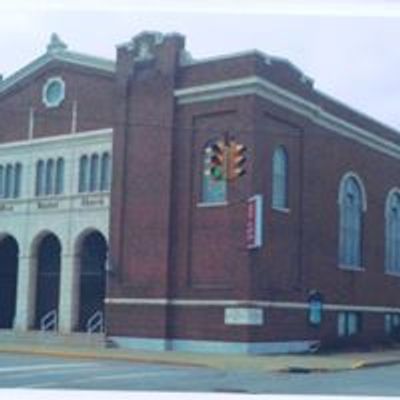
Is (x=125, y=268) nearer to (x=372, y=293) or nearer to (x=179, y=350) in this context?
(x=179, y=350)

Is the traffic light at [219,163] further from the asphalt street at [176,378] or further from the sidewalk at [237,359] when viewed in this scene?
the sidewalk at [237,359]

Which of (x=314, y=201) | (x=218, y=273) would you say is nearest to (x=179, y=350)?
Answer: (x=218, y=273)

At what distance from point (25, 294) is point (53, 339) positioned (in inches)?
110

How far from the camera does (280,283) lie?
2866 cm

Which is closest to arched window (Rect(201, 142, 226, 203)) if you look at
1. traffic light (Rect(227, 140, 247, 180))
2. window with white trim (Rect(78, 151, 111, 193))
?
window with white trim (Rect(78, 151, 111, 193))

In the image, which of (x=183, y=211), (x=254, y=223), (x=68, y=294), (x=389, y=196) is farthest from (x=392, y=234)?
(x=68, y=294)

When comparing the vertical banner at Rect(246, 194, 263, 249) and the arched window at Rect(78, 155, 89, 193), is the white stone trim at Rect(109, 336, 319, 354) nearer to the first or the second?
the vertical banner at Rect(246, 194, 263, 249)

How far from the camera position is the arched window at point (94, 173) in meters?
32.0

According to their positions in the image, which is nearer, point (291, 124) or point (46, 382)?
point (46, 382)

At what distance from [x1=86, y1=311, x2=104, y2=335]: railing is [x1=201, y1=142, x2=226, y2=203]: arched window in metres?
6.19

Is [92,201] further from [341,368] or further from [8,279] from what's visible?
[341,368]

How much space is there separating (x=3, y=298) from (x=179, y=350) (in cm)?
941

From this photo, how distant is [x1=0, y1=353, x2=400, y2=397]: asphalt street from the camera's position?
Answer: 50.2ft

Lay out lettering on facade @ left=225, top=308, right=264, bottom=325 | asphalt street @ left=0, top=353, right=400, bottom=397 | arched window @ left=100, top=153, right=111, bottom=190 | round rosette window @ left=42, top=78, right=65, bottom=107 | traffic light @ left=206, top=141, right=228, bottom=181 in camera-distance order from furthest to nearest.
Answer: round rosette window @ left=42, top=78, right=65, bottom=107
arched window @ left=100, top=153, right=111, bottom=190
lettering on facade @ left=225, top=308, right=264, bottom=325
traffic light @ left=206, top=141, right=228, bottom=181
asphalt street @ left=0, top=353, right=400, bottom=397
